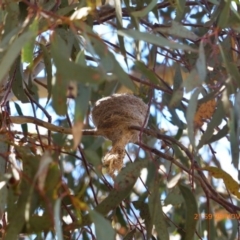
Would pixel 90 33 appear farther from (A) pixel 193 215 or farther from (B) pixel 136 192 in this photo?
(B) pixel 136 192

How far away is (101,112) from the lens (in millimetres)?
1493

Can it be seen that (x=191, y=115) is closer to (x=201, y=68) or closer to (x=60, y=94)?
(x=201, y=68)

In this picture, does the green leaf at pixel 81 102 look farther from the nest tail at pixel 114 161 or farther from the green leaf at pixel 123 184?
the nest tail at pixel 114 161

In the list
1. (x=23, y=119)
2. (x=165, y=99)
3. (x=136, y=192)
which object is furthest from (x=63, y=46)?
(x=136, y=192)

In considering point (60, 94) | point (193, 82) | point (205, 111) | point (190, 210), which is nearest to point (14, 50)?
point (60, 94)

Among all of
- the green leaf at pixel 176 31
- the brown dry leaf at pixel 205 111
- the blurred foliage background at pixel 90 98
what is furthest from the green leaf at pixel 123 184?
the green leaf at pixel 176 31

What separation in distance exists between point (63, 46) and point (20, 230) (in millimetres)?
289

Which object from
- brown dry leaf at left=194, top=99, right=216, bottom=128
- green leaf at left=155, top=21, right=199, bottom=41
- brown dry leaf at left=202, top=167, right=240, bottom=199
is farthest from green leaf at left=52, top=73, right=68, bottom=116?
brown dry leaf at left=202, top=167, right=240, bottom=199

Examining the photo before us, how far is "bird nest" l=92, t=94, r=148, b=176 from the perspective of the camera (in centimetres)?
135

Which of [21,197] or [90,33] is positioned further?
[21,197]

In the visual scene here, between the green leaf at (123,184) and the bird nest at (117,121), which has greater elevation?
the bird nest at (117,121)

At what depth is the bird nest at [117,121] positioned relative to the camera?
1.35 m

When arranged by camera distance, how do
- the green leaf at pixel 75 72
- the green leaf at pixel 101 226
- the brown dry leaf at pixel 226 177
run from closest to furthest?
the green leaf at pixel 75 72 → the green leaf at pixel 101 226 → the brown dry leaf at pixel 226 177

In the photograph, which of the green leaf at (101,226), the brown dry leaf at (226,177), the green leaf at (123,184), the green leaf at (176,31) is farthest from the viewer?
the brown dry leaf at (226,177)
